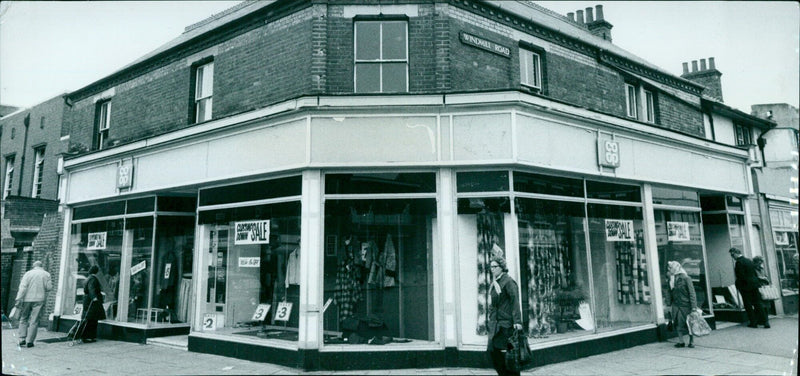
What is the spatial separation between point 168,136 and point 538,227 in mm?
7746

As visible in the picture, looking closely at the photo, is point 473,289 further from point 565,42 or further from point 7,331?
point 7,331

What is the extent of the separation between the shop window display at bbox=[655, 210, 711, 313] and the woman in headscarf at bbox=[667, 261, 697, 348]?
1115 mm

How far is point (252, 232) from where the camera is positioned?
970 centimetres

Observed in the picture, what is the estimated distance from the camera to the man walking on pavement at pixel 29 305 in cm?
1088

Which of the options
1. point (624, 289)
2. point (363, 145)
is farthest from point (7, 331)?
point (624, 289)

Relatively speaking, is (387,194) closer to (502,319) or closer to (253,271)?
(502,319)

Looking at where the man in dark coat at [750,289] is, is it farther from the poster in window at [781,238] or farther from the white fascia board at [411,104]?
the poster in window at [781,238]

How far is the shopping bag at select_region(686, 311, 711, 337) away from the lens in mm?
9539

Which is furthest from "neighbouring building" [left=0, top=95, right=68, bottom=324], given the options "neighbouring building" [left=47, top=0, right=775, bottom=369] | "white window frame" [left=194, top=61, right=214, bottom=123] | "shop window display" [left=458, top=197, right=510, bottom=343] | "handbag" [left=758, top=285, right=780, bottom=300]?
"handbag" [left=758, top=285, right=780, bottom=300]

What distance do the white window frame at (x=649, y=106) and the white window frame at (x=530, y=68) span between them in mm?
4270

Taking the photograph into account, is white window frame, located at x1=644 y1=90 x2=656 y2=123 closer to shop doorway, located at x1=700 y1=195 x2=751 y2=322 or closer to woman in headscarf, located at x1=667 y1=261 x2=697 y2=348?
shop doorway, located at x1=700 y1=195 x2=751 y2=322

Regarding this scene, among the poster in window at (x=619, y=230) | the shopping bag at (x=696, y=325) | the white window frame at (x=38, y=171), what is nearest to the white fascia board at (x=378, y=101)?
the poster in window at (x=619, y=230)

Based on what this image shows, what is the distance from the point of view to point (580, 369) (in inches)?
319

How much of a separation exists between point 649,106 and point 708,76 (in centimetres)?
501
